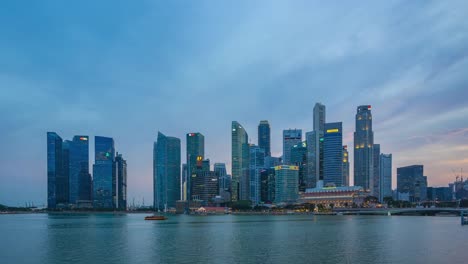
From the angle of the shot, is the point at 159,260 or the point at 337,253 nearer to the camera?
the point at 159,260

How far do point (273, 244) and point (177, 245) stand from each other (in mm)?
18499

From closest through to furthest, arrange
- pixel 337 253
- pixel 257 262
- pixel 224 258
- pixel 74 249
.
Answer: pixel 257 262
pixel 224 258
pixel 337 253
pixel 74 249

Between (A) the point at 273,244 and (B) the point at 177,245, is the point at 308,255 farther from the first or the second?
(B) the point at 177,245

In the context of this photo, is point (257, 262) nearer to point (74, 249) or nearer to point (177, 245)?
point (177, 245)

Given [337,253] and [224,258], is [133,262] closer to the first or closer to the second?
[224,258]

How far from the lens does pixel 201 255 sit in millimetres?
62406

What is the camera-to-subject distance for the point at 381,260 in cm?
5669

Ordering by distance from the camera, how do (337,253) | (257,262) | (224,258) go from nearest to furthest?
(257,262) → (224,258) → (337,253)

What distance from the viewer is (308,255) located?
61688 mm

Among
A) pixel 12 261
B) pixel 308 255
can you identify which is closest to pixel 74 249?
pixel 12 261

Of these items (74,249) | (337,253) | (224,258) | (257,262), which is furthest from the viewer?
(74,249)

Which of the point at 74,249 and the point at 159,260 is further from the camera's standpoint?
the point at 74,249

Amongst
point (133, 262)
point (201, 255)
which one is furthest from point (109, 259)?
point (201, 255)

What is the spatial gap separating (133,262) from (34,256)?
19697mm
